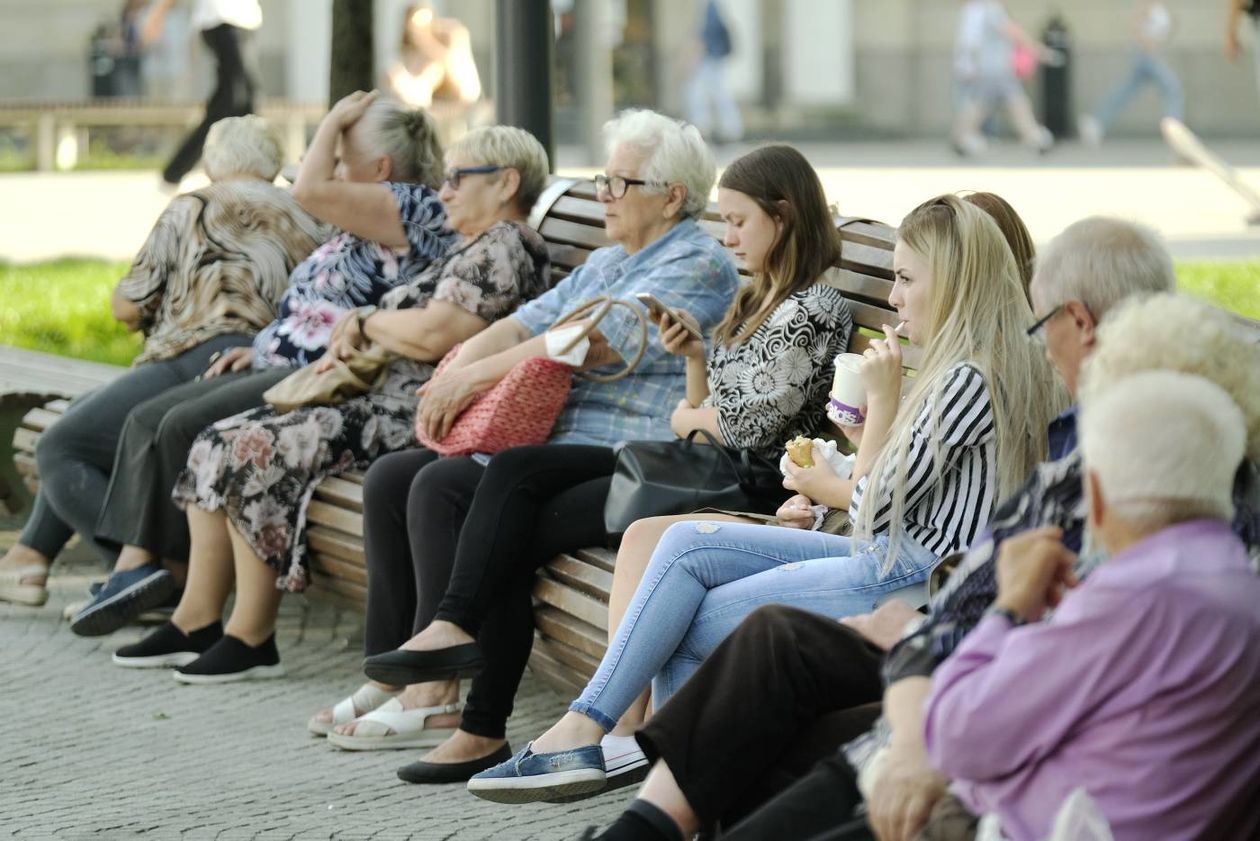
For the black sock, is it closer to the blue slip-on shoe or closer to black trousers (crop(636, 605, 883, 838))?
black trousers (crop(636, 605, 883, 838))

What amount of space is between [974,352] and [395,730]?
1874 millimetres

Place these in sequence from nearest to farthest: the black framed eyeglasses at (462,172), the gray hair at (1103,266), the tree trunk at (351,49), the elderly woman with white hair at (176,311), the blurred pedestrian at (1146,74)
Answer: the gray hair at (1103,266)
the black framed eyeglasses at (462,172)
the elderly woman with white hair at (176,311)
the tree trunk at (351,49)
the blurred pedestrian at (1146,74)

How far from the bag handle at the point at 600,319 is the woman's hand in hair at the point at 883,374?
1.11 metres

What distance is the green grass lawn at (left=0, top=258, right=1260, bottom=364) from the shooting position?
30.0ft

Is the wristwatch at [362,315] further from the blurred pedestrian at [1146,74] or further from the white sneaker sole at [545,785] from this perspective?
the blurred pedestrian at [1146,74]

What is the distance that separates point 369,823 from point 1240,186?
10056 mm

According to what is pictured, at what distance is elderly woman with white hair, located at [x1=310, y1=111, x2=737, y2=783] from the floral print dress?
0.18 metres

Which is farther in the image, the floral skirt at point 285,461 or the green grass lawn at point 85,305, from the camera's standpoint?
the green grass lawn at point 85,305

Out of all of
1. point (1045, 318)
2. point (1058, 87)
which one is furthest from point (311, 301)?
point (1058, 87)

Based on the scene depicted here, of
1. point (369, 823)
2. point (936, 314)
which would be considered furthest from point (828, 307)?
point (369, 823)

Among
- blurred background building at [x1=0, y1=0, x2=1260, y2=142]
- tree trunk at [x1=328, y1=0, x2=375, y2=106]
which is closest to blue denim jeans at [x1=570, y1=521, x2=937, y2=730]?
tree trunk at [x1=328, y1=0, x2=375, y2=106]

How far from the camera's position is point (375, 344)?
548cm

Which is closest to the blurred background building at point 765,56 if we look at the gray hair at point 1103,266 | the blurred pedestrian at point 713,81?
the blurred pedestrian at point 713,81

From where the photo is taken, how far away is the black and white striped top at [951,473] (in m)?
3.56
